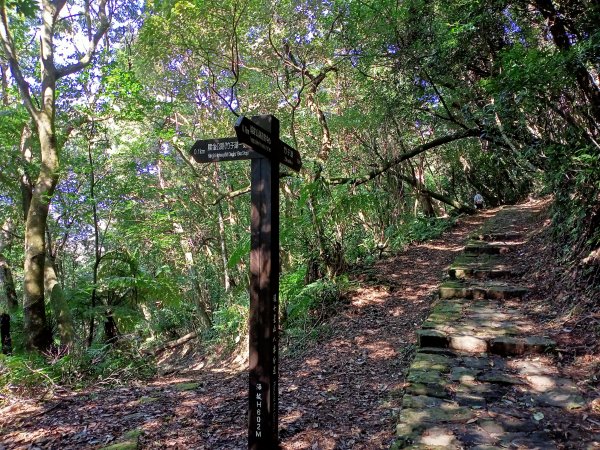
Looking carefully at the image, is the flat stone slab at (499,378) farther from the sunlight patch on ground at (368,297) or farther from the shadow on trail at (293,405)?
the sunlight patch on ground at (368,297)

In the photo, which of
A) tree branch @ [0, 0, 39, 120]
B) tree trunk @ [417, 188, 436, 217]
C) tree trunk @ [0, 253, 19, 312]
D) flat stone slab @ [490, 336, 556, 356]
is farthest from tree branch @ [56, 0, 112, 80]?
tree trunk @ [417, 188, 436, 217]

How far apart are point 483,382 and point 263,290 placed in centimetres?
205

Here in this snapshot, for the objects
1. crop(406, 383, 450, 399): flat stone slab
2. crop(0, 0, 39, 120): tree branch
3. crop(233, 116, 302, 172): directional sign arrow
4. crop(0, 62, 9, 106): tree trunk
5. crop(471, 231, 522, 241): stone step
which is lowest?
crop(406, 383, 450, 399): flat stone slab

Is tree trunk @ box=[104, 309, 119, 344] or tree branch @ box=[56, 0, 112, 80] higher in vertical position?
tree branch @ box=[56, 0, 112, 80]

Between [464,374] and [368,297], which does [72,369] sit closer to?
[368,297]

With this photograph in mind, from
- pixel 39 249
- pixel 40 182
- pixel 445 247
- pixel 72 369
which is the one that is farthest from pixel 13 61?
pixel 445 247

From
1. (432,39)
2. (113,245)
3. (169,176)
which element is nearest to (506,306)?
(432,39)

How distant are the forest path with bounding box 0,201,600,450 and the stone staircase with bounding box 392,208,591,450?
216mm

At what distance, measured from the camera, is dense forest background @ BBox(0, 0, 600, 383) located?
18.9 ft

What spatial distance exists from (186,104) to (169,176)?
Result: 2.97m

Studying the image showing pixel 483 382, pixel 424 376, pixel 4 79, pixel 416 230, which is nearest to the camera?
pixel 483 382

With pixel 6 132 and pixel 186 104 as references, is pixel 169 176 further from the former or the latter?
pixel 6 132

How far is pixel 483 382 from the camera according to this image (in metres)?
3.48

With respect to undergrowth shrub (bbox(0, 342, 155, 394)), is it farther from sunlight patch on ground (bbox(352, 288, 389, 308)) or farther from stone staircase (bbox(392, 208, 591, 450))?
stone staircase (bbox(392, 208, 591, 450))
